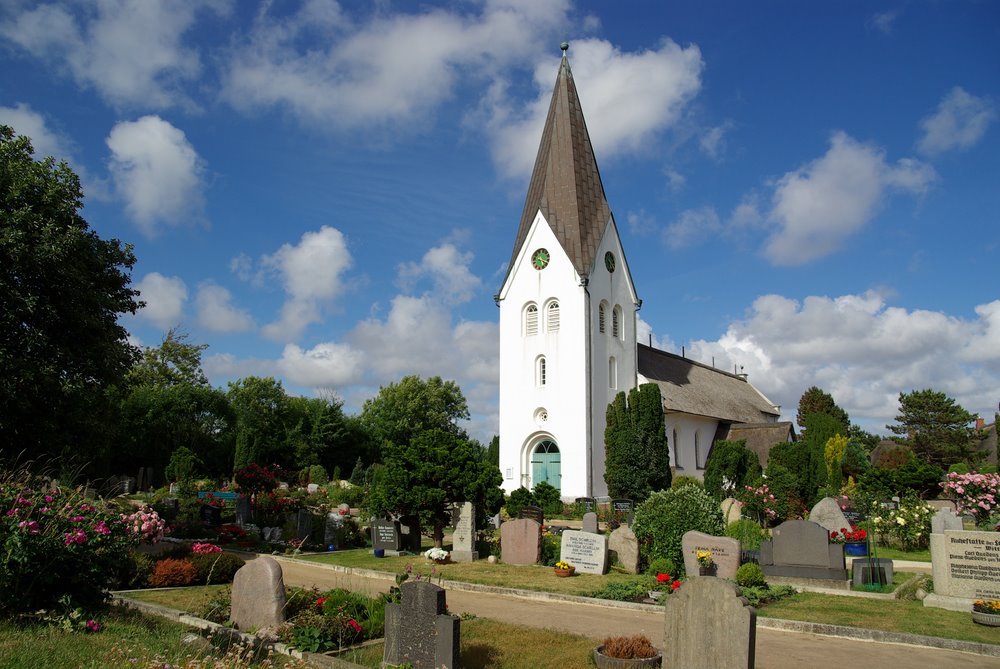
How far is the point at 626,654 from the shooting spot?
757 centimetres

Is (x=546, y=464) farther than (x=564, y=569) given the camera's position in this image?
Yes

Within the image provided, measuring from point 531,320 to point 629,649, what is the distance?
2811cm

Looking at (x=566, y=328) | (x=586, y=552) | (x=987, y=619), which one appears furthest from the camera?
(x=566, y=328)

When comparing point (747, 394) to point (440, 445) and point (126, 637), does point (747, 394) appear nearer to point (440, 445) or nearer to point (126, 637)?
point (440, 445)

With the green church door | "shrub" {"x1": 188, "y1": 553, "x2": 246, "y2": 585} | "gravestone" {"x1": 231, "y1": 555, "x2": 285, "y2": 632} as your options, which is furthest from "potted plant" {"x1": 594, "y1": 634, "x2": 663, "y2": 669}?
the green church door

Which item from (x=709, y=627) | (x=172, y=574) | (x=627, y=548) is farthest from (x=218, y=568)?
(x=709, y=627)

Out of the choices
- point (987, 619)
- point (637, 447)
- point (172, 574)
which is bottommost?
point (987, 619)

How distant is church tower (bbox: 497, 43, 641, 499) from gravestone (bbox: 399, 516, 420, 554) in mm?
14336

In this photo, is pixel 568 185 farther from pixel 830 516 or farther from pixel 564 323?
pixel 830 516

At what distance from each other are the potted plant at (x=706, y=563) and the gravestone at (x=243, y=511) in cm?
1433

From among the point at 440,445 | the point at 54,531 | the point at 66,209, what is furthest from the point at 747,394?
the point at 54,531

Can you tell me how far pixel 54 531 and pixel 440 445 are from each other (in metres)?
10.7

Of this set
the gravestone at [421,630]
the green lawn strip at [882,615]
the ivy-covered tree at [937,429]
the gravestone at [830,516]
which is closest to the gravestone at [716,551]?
the green lawn strip at [882,615]

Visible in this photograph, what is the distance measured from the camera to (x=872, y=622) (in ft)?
33.1
